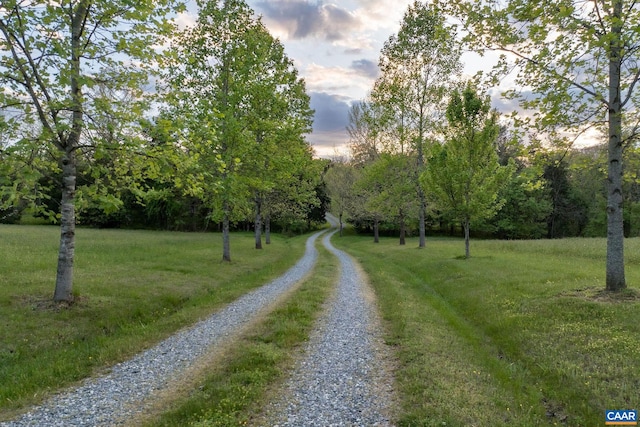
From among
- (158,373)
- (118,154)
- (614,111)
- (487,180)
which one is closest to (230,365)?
(158,373)

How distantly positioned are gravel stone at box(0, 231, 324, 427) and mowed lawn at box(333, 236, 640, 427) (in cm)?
409

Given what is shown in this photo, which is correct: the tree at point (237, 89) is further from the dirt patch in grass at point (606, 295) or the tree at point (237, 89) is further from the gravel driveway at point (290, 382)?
the dirt patch in grass at point (606, 295)

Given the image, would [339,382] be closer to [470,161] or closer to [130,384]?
[130,384]

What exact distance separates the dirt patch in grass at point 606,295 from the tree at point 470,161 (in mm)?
11479

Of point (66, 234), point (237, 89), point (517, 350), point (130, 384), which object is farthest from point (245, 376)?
point (237, 89)

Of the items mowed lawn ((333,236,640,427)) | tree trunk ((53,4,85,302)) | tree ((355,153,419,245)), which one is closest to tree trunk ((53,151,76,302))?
tree trunk ((53,4,85,302))

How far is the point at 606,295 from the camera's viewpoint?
10148 millimetres

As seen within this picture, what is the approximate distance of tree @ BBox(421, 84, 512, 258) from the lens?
70.7ft

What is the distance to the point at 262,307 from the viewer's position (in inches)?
454

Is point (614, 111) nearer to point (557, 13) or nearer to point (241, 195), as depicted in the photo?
point (557, 13)

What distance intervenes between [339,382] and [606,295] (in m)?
8.81

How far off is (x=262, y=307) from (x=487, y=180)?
16.8 metres

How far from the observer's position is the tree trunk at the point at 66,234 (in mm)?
9711

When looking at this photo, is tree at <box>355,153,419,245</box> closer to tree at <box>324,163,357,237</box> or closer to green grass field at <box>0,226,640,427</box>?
tree at <box>324,163,357,237</box>
